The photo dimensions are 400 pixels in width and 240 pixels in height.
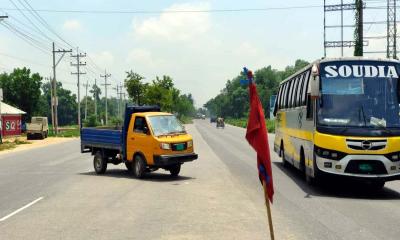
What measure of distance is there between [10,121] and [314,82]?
5050 centimetres

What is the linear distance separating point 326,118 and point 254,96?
7.64m

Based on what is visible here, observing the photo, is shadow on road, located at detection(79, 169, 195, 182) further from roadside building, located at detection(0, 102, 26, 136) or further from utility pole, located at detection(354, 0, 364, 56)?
roadside building, located at detection(0, 102, 26, 136)

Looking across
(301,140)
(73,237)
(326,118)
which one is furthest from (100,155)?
(73,237)

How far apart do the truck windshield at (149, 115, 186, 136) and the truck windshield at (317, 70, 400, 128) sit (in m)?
5.06

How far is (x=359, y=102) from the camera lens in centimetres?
1198

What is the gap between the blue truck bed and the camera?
16109 mm

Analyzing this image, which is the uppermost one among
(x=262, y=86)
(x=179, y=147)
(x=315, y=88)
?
(x=262, y=86)

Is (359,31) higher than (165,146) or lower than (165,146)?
higher

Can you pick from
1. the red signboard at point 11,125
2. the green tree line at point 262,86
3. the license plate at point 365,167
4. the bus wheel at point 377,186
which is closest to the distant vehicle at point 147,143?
the bus wheel at point 377,186

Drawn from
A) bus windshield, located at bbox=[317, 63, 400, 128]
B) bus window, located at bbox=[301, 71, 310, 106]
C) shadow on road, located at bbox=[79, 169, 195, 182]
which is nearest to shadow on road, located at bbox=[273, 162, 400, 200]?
bus windshield, located at bbox=[317, 63, 400, 128]

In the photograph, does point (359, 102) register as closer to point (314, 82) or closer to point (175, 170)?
point (314, 82)

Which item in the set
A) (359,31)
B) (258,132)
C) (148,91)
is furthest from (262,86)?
(258,132)

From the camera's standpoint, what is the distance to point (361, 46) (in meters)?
45.0

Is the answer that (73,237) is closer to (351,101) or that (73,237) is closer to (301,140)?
(351,101)
